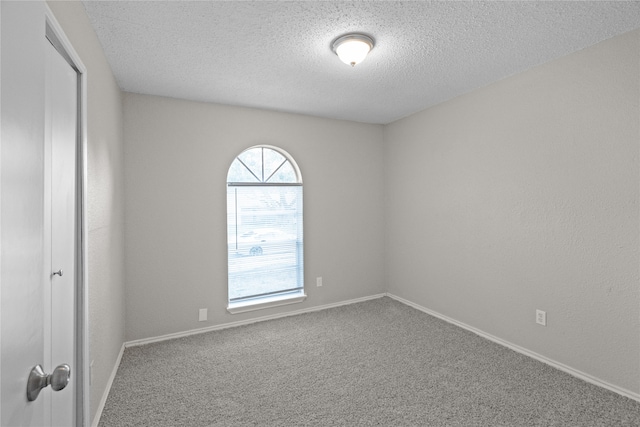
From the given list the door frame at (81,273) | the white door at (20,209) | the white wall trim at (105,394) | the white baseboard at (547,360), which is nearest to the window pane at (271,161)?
the door frame at (81,273)

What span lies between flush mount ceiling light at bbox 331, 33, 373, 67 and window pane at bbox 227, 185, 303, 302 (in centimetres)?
189

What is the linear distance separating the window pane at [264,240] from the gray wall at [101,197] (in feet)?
3.64

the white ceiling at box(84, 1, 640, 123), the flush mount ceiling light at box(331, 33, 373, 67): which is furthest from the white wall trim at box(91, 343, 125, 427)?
the flush mount ceiling light at box(331, 33, 373, 67)

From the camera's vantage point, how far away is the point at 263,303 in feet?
11.8

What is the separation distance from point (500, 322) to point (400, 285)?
1.38 metres

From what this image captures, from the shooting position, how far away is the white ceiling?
5.96 feet

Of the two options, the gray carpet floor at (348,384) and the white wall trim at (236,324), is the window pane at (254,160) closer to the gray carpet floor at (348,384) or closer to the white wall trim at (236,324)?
the white wall trim at (236,324)

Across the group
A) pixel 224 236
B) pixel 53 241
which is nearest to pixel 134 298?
pixel 224 236

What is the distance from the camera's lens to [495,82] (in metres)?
2.89

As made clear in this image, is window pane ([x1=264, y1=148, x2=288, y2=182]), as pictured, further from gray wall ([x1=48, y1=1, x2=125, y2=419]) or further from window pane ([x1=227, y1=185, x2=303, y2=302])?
gray wall ([x1=48, y1=1, x2=125, y2=419])

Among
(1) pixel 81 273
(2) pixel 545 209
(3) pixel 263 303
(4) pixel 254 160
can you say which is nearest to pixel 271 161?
(4) pixel 254 160

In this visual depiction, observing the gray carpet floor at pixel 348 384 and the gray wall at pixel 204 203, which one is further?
the gray wall at pixel 204 203

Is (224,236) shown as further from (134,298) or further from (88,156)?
(88,156)

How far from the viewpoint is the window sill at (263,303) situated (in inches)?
136
